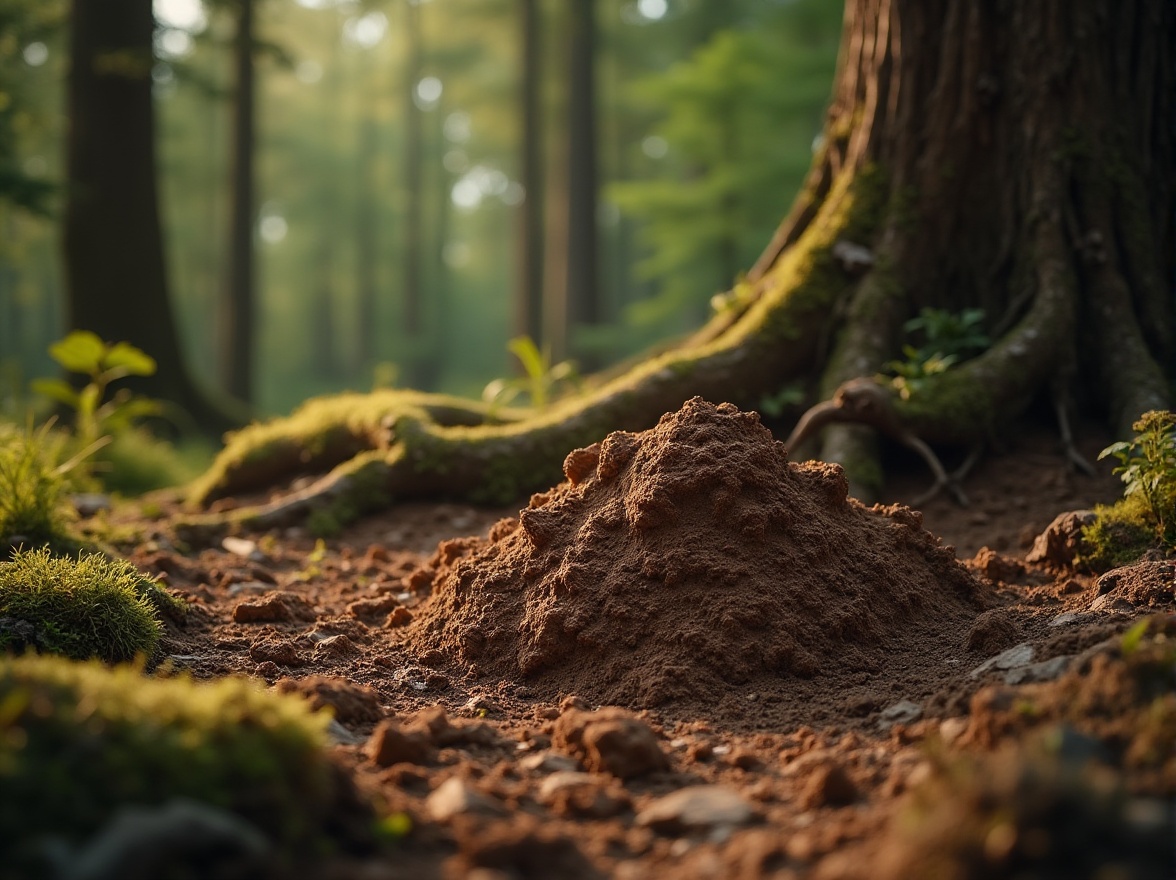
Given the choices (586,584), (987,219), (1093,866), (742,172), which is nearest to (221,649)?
(586,584)

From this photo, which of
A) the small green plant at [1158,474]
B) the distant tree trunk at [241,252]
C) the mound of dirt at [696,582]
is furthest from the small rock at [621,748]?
the distant tree trunk at [241,252]

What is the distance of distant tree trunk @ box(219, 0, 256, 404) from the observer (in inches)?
602

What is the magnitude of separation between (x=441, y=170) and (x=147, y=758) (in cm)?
4043

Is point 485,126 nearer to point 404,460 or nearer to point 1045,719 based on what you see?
point 404,460

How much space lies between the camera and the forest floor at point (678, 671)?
2154mm

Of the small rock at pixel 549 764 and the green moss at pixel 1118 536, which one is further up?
the green moss at pixel 1118 536

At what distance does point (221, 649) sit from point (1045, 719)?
293cm

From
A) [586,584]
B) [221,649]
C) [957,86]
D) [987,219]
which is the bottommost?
[221,649]

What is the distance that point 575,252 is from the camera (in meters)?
19.7

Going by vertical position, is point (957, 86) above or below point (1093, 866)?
above

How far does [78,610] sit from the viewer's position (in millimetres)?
3547

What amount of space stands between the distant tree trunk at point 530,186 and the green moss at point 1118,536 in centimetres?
1655

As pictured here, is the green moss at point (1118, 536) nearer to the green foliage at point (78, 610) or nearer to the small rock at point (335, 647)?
the small rock at point (335, 647)

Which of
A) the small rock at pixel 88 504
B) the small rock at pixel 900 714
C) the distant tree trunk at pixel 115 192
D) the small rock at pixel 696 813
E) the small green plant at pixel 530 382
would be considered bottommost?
the small rock at pixel 88 504
